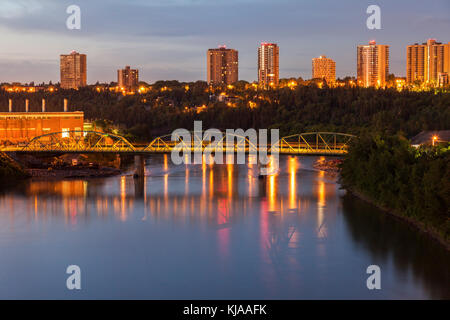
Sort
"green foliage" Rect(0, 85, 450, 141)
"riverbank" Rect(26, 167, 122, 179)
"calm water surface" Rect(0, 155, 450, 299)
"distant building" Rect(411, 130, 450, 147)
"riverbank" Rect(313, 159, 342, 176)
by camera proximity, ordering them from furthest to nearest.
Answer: "green foliage" Rect(0, 85, 450, 141), "riverbank" Rect(313, 159, 342, 176), "riverbank" Rect(26, 167, 122, 179), "distant building" Rect(411, 130, 450, 147), "calm water surface" Rect(0, 155, 450, 299)

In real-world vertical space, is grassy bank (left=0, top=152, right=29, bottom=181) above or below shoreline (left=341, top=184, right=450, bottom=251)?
above

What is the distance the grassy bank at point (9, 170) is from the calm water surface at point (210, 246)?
9.11 ft

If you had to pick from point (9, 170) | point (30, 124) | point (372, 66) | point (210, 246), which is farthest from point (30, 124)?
point (372, 66)

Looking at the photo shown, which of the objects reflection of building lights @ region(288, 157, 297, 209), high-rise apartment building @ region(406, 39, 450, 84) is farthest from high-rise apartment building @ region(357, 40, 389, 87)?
reflection of building lights @ region(288, 157, 297, 209)

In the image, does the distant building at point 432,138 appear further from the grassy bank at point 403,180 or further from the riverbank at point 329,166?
the grassy bank at point 403,180

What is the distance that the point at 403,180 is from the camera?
1700cm

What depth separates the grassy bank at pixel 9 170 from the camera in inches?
1060

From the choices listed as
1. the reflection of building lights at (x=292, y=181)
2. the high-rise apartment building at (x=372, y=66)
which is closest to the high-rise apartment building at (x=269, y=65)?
the high-rise apartment building at (x=372, y=66)

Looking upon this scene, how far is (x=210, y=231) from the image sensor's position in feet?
55.2

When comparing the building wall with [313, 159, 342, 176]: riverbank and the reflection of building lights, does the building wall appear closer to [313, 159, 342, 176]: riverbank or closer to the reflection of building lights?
the reflection of building lights

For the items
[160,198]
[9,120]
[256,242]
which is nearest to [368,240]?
[256,242]

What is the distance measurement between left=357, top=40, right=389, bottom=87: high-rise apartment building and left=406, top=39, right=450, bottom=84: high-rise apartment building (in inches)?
137

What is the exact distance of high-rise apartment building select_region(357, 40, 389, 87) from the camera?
79.8 m

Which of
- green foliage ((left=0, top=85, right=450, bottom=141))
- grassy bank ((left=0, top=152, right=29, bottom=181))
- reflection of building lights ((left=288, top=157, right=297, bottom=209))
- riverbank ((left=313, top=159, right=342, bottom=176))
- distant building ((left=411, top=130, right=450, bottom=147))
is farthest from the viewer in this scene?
green foliage ((left=0, top=85, right=450, bottom=141))
